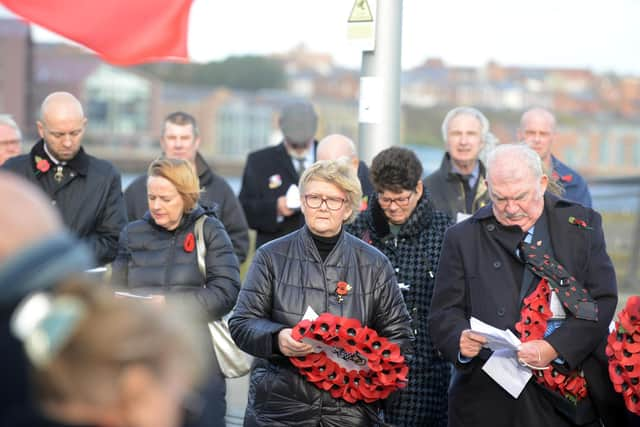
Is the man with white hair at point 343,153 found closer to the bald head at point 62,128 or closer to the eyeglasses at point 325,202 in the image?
the bald head at point 62,128

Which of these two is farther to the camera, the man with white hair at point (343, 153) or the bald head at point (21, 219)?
the man with white hair at point (343, 153)

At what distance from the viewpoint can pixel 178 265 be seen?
5.24 m

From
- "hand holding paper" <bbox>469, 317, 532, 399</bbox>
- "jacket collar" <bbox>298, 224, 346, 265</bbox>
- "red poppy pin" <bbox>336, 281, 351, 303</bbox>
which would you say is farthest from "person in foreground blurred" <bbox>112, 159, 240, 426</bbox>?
"hand holding paper" <bbox>469, 317, 532, 399</bbox>

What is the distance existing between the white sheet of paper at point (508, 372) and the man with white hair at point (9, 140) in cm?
436

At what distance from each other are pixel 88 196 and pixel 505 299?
258cm

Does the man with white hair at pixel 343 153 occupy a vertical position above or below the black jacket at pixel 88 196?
above

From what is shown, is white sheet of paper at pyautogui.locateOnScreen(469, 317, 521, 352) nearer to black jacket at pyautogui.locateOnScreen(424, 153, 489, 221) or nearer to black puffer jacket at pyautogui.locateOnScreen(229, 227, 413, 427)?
black puffer jacket at pyautogui.locateOnScreen(229, 227, 413, 427)

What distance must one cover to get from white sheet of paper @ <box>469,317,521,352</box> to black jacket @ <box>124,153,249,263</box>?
7.68 feet

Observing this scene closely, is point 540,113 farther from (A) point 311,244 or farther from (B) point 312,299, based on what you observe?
(B) point 312,299

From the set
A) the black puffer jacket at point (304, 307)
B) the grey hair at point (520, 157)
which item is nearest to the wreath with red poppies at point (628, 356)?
the grey hair at point (520, 157)

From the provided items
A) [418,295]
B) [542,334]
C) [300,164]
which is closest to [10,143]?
[300,164]

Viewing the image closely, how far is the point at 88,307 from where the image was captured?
173 cm

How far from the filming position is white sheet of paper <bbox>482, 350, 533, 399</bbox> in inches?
186

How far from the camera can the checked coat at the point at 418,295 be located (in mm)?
5516
